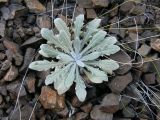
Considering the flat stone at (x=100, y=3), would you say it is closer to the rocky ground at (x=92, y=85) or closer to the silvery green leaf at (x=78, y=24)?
the rocky ground at (x=92, y=85)

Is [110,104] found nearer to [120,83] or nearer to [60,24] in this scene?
[120,83]

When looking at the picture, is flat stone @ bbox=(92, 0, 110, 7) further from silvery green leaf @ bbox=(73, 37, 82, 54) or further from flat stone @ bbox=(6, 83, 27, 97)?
flat stone @ bbox=(6, 83, 27, 97)

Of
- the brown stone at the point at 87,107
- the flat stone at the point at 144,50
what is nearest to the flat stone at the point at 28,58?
the brown stone at the point at 87,107

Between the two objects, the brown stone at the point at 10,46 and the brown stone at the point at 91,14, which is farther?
the brown stone at the point at 91,14

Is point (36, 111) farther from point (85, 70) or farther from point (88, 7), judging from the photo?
point (88, 7)

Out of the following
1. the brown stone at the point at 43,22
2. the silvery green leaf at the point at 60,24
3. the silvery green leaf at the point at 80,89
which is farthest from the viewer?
the brown stone at the point at 43,22
